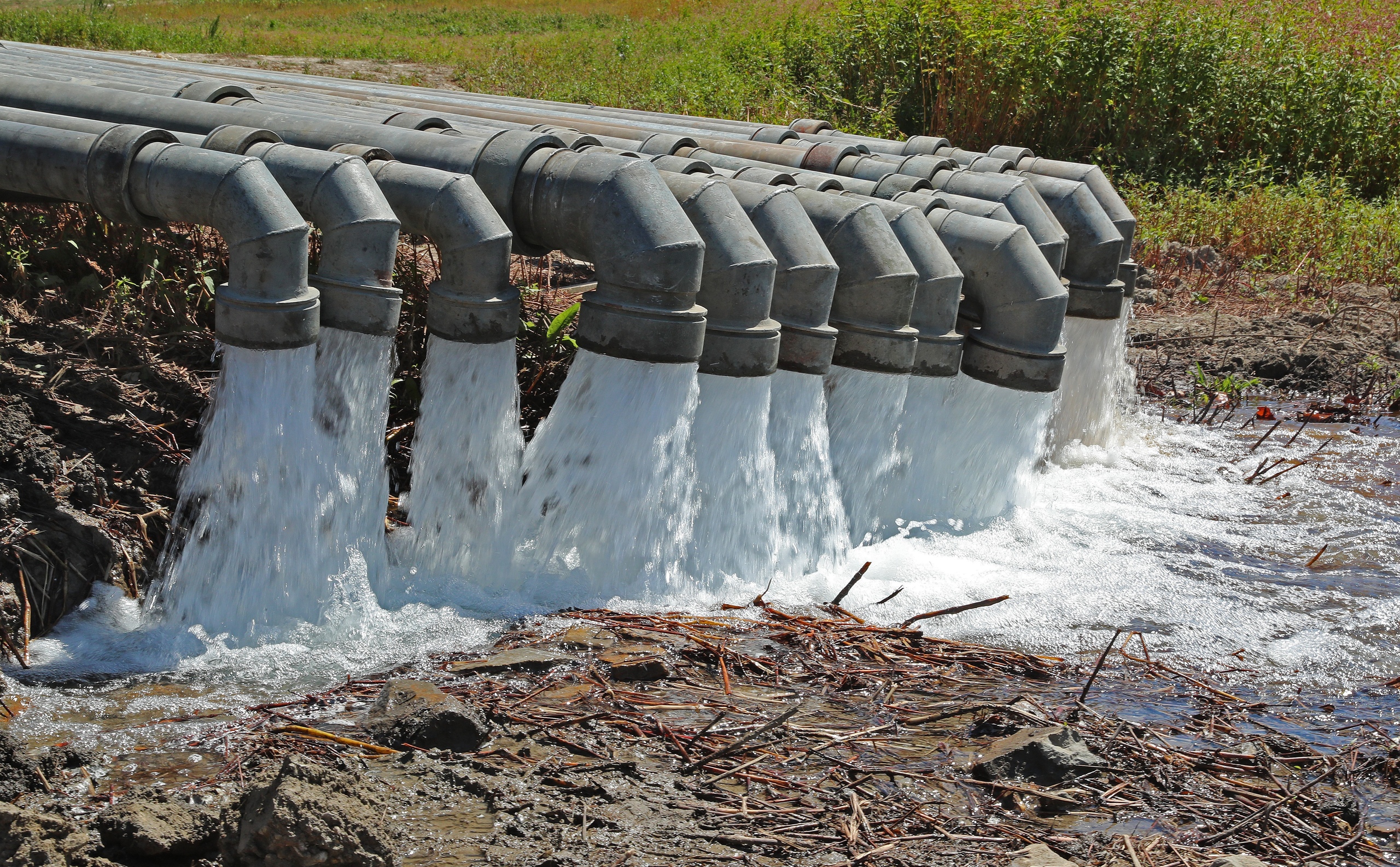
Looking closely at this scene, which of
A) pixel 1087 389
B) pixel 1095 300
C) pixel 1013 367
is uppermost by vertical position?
pixel 1095 300

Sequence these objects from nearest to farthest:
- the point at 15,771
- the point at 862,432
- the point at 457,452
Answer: the point at 15,771, the point at 457,452, the point at 862,432

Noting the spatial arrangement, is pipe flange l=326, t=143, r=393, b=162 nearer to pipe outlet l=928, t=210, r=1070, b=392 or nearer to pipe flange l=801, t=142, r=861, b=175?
pipe outlet l=928, t=210, r=1070, b=392

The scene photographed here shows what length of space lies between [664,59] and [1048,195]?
12406 millimetres

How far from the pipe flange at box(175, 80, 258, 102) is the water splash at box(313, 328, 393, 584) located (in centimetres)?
195

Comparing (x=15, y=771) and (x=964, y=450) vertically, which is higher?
(x=964, y=450)

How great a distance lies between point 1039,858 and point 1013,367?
3.65m

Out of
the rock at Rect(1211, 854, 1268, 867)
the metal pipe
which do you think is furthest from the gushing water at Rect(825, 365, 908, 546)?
the rock at Rect(1211, 854, 1268, 867)

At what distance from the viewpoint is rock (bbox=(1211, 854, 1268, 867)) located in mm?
3092

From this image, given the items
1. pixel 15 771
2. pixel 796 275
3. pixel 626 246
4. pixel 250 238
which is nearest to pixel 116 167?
pixel 250 238

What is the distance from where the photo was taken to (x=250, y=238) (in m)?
4.21

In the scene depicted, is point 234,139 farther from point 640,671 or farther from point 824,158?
point 824,158

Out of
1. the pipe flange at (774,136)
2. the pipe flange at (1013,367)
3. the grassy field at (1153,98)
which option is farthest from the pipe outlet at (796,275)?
the grassy field at (1153,98)

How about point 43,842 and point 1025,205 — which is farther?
point 1025,205

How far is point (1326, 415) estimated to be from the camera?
8.48m
